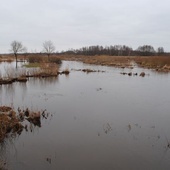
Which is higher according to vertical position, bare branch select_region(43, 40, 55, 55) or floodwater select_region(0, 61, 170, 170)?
bare branch select_region(43, 40, 55, 55)

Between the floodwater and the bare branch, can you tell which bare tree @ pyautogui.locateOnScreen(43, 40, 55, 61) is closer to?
the bare branch

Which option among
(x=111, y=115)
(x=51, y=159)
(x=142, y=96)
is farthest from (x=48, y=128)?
(x=142, y=96)

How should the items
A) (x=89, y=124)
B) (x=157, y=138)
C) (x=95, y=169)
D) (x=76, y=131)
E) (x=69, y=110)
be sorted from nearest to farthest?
1. (x=95, y=169)
2. (x=157, y=138)
3. (x=76, y=131)
4. (x=89, y=124)
5. (x=69, y=110)

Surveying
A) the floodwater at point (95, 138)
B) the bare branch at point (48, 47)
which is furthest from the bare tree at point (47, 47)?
the floodwater at point (95, 138)

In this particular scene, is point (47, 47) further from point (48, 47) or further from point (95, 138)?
point (95, 138)

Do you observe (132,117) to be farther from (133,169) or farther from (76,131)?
(133,169)

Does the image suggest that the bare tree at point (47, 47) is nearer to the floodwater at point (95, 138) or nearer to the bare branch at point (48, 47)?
the bare branch at point (48, 47)

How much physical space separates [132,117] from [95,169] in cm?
504

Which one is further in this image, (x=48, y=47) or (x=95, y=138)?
(x=48, y=47)

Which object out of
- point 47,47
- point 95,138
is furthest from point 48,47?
point 95,138

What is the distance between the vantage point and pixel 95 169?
585 cm

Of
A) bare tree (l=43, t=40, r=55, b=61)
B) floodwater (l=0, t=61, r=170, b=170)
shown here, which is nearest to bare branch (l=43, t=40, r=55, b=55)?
bare tree (l=43, t=40, r=55, b=61)

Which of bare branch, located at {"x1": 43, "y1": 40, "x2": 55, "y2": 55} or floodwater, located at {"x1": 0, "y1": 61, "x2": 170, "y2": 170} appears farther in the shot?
bare branch, located at {"x1": 43, "y1": 40, "x2": 55, "y2": 55}

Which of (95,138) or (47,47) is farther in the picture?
(47,47)
